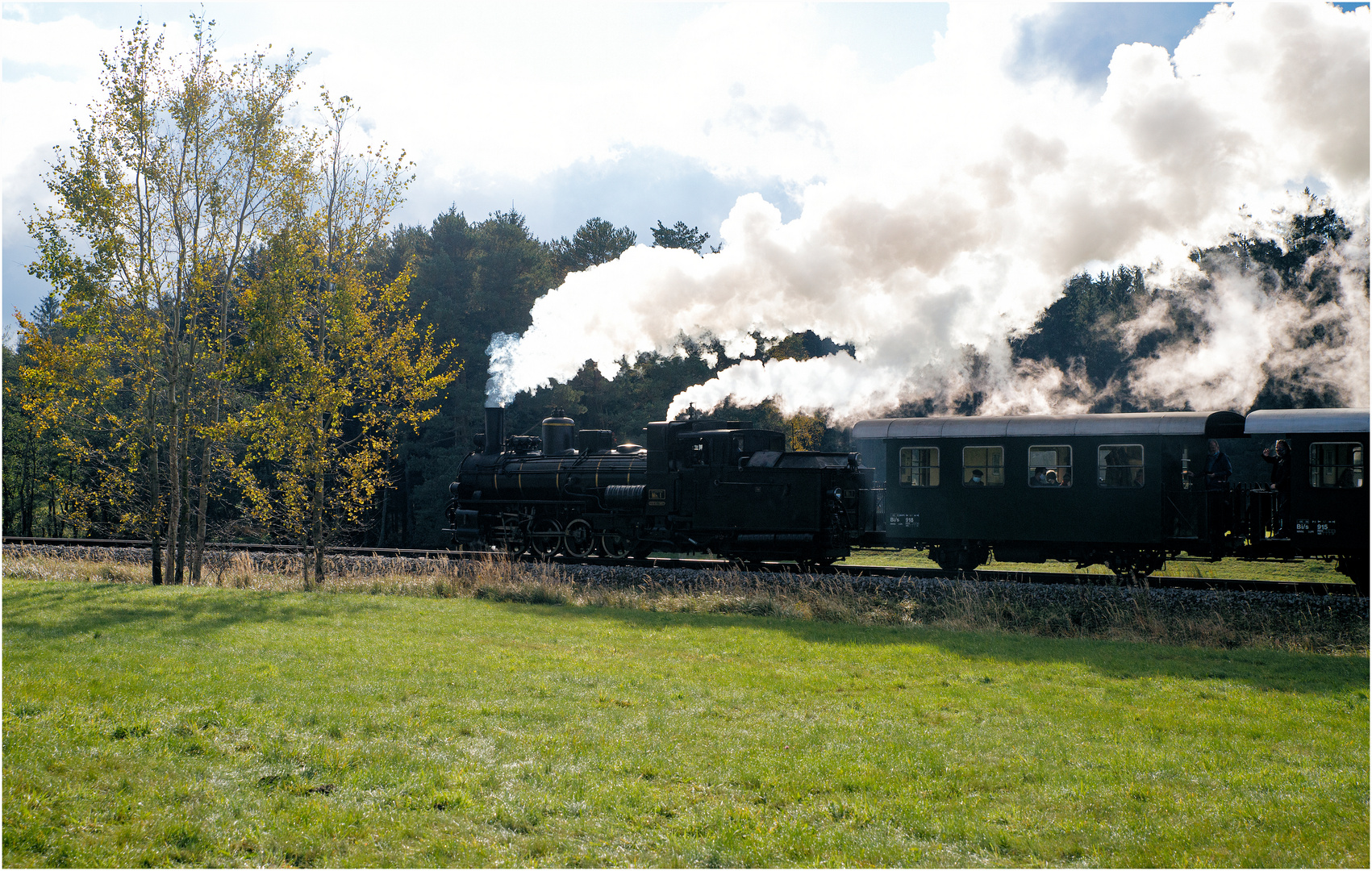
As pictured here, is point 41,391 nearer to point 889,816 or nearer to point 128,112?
point 128,112

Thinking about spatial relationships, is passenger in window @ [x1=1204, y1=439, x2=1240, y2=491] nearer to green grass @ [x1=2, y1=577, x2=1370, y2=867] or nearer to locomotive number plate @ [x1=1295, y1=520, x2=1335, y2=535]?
locomotive number plate @ [x1=1295, y1=520, x2=1335, y2=535]

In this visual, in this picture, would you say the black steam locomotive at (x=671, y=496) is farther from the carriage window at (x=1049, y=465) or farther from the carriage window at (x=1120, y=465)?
the carriage window at (x=1120, y=465)

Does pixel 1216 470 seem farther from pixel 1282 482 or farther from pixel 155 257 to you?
pixel 155 257

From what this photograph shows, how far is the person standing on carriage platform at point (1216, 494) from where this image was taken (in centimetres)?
1459

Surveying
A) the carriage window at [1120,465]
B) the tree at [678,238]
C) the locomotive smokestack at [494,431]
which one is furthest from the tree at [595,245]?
the carriage window at [1120,465]

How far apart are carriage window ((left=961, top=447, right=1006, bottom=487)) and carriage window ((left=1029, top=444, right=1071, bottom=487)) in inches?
18.0

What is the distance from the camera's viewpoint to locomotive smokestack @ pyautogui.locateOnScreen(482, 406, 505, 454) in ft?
73.6

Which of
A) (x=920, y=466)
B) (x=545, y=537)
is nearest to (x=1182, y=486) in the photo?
(x=920, y=466)

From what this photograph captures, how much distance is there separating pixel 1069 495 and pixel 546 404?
28174 mm

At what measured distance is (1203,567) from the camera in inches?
936

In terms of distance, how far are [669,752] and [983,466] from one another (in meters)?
10.8

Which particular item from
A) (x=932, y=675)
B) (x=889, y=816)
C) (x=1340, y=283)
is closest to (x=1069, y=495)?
(x=932, y=675)

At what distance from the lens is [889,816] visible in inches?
220

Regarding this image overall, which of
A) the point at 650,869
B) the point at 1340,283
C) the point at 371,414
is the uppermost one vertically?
the point at 1340,283
